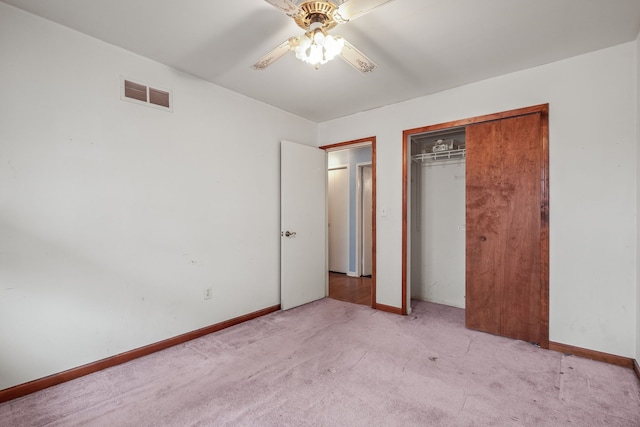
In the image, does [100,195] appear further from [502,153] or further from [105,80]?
→ [502,153]

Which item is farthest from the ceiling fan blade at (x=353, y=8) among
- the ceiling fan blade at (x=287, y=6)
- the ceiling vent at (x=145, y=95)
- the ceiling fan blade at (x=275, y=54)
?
the ceiling vent at (x=145, y=95)

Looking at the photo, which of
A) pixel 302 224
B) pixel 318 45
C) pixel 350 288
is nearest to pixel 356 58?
pixel 318 45

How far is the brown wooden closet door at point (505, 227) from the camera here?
2613 millimetres

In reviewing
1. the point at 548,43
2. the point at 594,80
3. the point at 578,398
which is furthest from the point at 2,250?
the point at 594,80

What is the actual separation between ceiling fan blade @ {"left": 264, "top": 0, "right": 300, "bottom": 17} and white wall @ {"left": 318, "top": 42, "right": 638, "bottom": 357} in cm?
221

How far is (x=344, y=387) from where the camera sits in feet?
6.45

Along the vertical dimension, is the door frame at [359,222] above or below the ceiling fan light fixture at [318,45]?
below

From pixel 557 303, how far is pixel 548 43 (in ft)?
6.93

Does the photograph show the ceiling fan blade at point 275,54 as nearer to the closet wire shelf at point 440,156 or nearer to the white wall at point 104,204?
the white wall at point 104,204

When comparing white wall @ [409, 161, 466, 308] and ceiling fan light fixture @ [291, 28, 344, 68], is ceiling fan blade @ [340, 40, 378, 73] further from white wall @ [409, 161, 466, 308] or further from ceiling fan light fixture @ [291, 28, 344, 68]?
white wall @ [409, 161, 466, 308]

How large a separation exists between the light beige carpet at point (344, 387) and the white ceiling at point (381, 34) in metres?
2.45

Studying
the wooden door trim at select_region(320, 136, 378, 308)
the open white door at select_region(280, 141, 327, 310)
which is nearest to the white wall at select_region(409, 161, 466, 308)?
the wooden door trim at select_region(320, 136, 378, 308)

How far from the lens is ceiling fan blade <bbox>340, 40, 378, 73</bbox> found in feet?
5.87

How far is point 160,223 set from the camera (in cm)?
253
